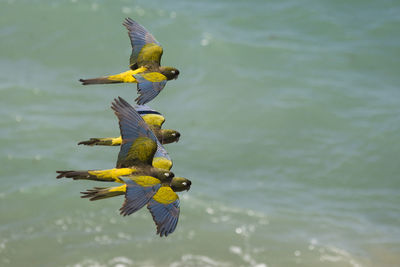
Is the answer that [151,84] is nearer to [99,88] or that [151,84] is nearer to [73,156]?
[73,156]

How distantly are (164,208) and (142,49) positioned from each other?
2124 mm

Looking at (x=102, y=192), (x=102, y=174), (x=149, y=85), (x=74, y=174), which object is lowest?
(x=74, y=174)

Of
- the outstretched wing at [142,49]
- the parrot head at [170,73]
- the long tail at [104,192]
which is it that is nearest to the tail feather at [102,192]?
the long tail at [104,192]

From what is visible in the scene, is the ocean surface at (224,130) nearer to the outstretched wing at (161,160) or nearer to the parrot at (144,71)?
the parrot at (144,71)

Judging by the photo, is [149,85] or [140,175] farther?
[149,85]

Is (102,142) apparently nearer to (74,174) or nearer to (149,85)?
(149,85)

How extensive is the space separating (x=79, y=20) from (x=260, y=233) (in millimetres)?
10797

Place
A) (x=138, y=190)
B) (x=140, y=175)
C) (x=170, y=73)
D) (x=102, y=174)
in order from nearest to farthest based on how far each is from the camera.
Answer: (x=138, y=190) → (x=102, y=174) → (x=140, y=175) → (x=170, y=73)

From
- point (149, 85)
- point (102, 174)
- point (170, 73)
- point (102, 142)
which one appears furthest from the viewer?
point (170, 73)

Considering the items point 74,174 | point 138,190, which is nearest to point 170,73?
point 138,190

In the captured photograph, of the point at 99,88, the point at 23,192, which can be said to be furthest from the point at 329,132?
the point at 23,192

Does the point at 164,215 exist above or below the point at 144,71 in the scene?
below

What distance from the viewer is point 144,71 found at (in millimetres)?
8586

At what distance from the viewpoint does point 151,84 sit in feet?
26.9
